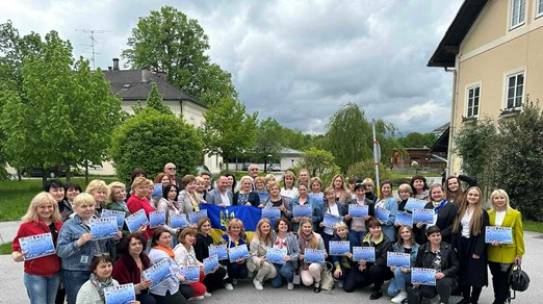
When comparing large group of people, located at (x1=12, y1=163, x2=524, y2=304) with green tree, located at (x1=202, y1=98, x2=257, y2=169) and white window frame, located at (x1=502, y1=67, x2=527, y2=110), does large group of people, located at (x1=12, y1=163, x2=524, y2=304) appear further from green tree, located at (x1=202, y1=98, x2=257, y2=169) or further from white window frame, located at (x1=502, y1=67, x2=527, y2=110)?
green tree, located at (x1=202, y1=98, x2=257, y2=169)

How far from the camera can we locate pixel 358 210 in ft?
21.0

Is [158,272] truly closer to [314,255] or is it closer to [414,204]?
[314,255]

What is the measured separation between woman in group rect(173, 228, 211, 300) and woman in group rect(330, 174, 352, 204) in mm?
2701

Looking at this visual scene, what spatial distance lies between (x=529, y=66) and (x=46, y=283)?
17.7 metres

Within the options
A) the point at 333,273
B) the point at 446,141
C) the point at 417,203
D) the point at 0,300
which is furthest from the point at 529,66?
the point at 0,300

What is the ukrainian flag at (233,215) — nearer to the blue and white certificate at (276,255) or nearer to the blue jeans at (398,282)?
the blue and white certificate at (276,255)

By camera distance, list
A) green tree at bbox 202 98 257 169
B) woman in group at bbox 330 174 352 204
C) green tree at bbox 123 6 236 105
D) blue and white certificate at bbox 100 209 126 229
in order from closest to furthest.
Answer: blue and white certificate at bbox 100 209 126 229, woman in group at bbox 330 174 352 204, green tree at bbox 202 98 257 169, green tree at bbox 123 6 236 105

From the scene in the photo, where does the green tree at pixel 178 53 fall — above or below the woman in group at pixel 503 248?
above

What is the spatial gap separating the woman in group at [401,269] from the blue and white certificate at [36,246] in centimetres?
463

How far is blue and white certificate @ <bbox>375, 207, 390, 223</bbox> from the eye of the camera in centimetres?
636

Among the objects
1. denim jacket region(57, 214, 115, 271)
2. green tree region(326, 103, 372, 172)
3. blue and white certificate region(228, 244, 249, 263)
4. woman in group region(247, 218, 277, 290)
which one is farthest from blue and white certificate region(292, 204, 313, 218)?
green tree region(326, 103, 372, 172)

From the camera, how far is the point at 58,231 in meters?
4.40

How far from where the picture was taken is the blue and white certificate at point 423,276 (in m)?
5.22

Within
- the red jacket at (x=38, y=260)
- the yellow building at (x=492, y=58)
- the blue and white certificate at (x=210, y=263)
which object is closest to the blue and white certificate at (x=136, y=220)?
the red jacket at (x=38, y=260)
